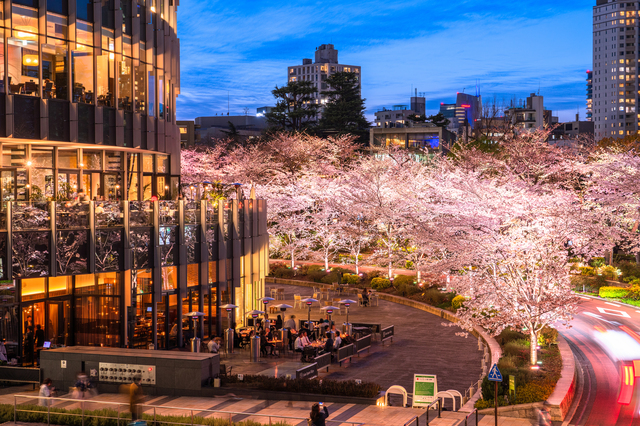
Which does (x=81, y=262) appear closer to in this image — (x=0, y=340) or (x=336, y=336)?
(x=0, y=340)

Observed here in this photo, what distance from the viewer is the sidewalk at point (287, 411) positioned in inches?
644

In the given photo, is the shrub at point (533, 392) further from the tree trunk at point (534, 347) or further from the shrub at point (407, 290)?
the shrub at point (407, 290)

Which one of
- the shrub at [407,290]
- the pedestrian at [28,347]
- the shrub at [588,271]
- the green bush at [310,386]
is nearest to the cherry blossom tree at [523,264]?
the green bush at [310,386]

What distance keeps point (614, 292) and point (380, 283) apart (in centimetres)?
1522

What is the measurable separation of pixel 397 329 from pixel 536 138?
33.7 meters

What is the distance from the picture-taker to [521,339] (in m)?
26.7

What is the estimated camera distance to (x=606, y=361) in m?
26.2

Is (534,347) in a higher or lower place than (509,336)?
higher

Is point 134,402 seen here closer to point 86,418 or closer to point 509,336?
point 86,418

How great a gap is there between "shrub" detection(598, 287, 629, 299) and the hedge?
106 ft

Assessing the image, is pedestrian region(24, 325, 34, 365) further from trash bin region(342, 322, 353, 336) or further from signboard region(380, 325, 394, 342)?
signboard region(380, 325, 394, 342)

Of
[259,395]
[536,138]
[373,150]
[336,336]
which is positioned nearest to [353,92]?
[373,150]

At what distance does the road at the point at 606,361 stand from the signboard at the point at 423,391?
13.2 feet

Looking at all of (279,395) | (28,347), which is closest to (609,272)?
(279,395)
